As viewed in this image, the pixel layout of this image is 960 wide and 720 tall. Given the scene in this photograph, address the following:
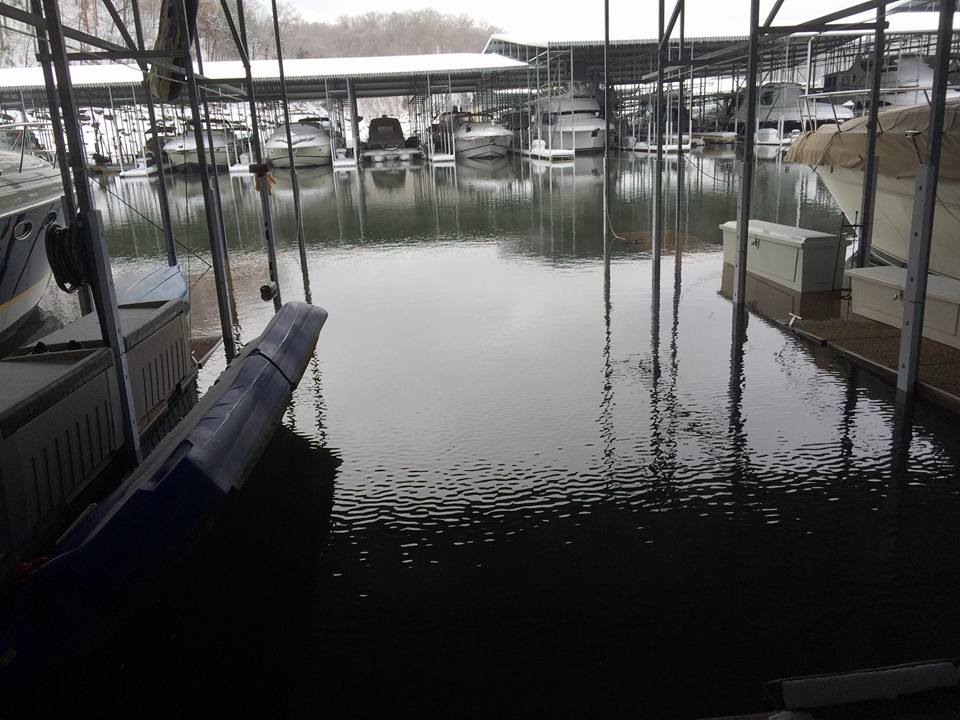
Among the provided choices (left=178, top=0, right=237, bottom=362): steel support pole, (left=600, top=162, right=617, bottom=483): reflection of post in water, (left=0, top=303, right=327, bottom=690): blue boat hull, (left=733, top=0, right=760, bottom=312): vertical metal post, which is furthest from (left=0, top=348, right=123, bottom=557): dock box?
(left=733, top=0, right=760, bottom=312): vertical metal post

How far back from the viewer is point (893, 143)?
8.27 meters

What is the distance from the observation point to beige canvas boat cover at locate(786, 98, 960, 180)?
7.17m

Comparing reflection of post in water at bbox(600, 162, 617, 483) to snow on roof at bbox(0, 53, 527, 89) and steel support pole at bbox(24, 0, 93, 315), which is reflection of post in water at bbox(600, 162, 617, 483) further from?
snow on roof at bbox(0, 53, 527, 89)

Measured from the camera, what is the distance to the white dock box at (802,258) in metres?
8.81

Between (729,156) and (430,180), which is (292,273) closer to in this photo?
(430,180)

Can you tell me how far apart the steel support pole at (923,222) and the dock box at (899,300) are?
89 centimetres

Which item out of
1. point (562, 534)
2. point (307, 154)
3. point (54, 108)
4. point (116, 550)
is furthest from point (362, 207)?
point (307, 154)

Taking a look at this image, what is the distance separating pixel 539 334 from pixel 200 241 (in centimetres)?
991

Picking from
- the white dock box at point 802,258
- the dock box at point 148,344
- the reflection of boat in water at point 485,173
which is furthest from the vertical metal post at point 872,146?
the reflection of boat in water at point 485,173

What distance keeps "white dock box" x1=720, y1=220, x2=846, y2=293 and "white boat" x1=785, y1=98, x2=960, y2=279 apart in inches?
35.4

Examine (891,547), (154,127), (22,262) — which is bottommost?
(891,547)

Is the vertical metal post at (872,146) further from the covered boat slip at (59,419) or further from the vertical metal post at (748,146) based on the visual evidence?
the covered boat slip at (59,419)

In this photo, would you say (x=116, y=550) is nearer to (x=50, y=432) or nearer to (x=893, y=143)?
(x=50, y=432)

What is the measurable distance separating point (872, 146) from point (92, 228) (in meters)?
7.63
